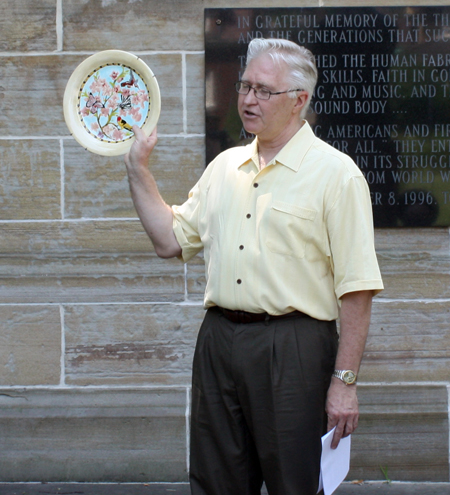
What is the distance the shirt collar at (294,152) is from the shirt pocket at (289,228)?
15 cm

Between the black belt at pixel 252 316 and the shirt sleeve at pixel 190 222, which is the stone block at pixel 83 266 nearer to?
the shirt sleeve at pixel 190 222

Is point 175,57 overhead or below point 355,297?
overhead

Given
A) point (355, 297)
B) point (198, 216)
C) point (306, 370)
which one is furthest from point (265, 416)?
point (198, 216)

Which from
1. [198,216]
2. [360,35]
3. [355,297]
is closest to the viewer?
[355,297]

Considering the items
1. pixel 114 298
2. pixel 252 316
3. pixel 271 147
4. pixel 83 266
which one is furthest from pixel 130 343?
pixel 271 147

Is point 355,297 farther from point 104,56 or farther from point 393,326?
point 393,326

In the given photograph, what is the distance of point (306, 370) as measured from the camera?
234 cm

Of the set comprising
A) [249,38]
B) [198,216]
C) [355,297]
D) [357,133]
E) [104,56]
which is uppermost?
[249,38]

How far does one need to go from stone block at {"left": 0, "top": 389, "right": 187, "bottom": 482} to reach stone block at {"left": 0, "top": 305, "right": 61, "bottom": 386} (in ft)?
0.28

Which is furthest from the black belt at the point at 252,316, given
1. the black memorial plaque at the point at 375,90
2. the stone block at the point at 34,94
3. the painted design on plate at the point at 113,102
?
the stone block at the point at 34,94

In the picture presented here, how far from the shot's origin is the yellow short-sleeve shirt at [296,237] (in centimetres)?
229

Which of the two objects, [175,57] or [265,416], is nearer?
[265,416]

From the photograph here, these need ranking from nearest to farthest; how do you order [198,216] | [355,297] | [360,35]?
1. [355,297]
2. [198,216]
3. [360,35]

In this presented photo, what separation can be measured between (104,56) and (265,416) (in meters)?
1.45
